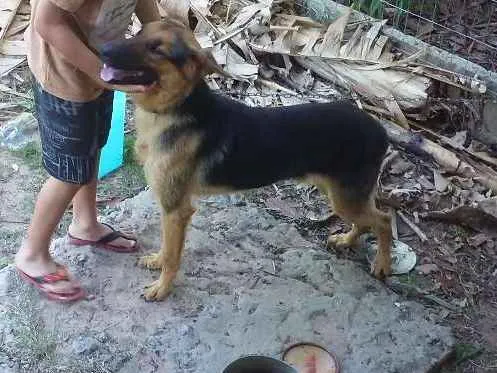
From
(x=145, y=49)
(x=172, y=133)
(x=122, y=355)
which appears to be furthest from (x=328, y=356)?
(x=145, y=49)

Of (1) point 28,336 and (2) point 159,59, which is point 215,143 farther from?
(1) point 28,336

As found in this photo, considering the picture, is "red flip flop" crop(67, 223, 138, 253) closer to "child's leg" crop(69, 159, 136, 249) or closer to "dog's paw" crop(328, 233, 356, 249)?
"child's leg" crop(69, 159, 136, 249)

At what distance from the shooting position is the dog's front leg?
422 centimetres

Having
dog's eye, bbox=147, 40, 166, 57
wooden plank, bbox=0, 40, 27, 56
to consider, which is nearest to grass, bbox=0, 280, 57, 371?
dog's eye, bbox=147, 40, 166, 57

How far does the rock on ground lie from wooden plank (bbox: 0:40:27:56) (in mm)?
2666

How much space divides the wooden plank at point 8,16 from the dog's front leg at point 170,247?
364 centimetres

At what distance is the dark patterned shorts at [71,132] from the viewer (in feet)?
12.8

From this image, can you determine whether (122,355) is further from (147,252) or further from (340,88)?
(340,88)

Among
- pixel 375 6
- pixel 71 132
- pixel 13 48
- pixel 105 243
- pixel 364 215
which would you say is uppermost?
pixel 71 132

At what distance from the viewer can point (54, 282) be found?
14.1 feet

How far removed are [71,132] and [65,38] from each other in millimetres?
608

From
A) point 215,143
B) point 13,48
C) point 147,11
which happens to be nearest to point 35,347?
point 215,143

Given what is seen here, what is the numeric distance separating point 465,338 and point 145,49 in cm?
271

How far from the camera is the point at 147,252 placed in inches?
188
